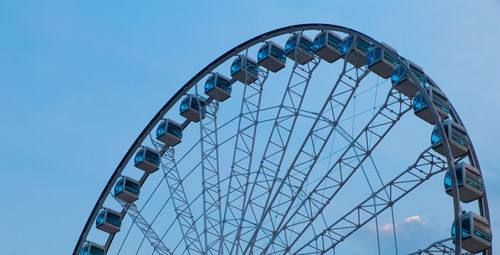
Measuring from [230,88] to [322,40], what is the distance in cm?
610

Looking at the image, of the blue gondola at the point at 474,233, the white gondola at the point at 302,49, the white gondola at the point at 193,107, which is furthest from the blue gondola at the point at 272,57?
the blue gondola at the point at 474,233

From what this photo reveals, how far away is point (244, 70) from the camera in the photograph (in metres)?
38.6

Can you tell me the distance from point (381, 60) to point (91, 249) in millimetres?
16917

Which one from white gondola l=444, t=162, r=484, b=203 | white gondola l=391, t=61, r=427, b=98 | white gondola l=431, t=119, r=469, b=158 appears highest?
white gondola l=391, t=61, r=427, b=98

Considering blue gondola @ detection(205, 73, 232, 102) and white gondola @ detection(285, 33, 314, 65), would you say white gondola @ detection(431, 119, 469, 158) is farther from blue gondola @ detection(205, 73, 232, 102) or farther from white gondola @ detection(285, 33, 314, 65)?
blue gondola @ detection(205, 73, 232, 102)

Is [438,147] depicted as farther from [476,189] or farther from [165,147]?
[165,147]

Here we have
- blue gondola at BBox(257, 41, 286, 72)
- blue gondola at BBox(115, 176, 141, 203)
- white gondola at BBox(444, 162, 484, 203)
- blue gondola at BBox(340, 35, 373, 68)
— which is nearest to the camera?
white gondola at BBox(444, 162, 484, 203)

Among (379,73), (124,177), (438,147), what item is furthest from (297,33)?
(124,177)

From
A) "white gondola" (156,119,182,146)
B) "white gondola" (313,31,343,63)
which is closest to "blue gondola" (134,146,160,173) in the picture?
"white gondola" (156,119,182,146)

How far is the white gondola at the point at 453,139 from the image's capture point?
A: 30.6 meters

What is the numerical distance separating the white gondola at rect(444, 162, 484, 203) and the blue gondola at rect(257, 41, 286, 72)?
32.5 feet

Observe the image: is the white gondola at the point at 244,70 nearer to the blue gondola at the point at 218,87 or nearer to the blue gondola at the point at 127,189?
the blue gondola at the point at 218,87

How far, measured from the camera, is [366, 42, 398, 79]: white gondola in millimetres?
32969

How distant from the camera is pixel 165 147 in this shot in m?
41.7
